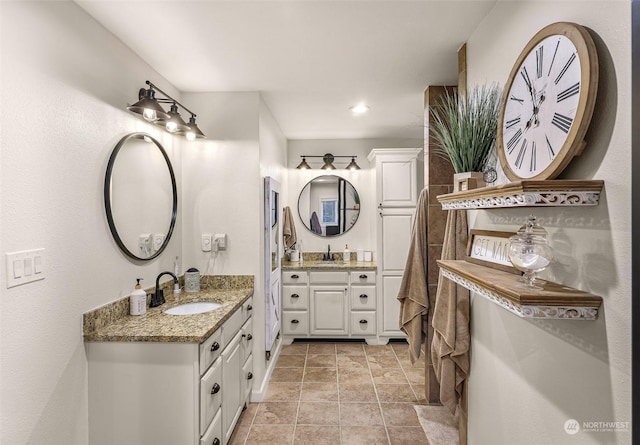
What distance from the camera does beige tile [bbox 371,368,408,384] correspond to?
305 cm

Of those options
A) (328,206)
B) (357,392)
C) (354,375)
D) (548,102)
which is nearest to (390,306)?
(354,375)

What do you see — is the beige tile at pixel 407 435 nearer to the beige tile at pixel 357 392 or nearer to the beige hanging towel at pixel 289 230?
the beige tile at pixel 357 392

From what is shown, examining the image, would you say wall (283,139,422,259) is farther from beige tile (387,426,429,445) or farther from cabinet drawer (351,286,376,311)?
beige tile (387,426,429,445)

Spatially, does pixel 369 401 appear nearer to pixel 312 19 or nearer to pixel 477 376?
pixel 477 376

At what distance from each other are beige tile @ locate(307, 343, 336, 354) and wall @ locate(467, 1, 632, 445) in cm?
241

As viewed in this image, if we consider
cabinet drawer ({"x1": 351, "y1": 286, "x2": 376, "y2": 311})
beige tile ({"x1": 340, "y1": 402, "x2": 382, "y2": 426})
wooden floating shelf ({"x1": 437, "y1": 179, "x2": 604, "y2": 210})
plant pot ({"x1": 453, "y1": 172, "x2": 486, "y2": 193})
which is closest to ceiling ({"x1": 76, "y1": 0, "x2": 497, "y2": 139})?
plant pot ({"x1": 453, "y1": 172, "x2": 486, "y2": 193})

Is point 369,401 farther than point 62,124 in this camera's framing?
Yes

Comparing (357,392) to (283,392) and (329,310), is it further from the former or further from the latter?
(329,310)

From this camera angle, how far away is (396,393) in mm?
2824

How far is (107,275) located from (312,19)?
1.81 m

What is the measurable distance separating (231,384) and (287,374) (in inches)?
44.8

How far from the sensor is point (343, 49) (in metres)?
2.06

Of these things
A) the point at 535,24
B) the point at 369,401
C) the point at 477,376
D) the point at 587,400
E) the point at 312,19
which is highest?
Answer: the point at 312,19

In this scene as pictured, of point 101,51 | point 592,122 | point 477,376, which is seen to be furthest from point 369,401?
point 101,51
